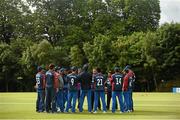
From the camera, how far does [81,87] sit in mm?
23844

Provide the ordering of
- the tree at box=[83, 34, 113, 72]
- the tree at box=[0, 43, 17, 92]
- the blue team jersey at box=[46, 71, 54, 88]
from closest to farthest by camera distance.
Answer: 1. the blue team jersey at box=[46, 71, 54, 88]
2. the tree at box=[83, 34, 113, 72]
3. the tree at box=[0, 43, 17, 92]

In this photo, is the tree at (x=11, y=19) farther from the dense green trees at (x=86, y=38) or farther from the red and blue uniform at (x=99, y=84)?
the red and blue uniform at (x=99, y=84)

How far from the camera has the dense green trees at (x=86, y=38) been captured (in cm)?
7544

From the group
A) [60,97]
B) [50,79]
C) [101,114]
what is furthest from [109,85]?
[50,79]

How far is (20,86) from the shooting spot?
78.6m

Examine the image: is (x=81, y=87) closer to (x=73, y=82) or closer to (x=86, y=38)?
(x=73, y=82)

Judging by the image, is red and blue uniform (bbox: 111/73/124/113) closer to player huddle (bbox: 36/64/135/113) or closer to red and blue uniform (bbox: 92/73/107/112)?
player huddle (bbox: 36/64/135/113)

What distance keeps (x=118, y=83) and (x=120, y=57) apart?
53.7 metres

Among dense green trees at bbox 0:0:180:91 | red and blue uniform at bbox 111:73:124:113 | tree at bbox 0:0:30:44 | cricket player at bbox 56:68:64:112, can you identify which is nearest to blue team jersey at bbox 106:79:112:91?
red and blue uniform at bbox 111:73:124:113

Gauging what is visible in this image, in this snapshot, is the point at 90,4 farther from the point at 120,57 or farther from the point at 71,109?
the point at 71,109

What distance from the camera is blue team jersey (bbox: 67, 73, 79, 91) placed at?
23.8 m

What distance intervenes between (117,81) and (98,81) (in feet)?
2.67

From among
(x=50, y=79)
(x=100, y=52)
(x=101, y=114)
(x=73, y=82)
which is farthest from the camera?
(x=100, y=52)

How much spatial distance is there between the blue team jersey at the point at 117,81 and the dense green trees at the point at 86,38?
49.5 m
